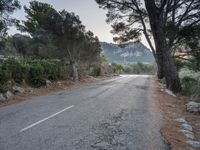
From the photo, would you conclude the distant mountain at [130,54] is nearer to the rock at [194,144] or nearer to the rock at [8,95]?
the rock at [8,95]

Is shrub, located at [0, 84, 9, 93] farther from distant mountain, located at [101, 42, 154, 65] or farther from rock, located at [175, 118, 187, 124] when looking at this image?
distant mountain, located at [101, 42, 154, 65]

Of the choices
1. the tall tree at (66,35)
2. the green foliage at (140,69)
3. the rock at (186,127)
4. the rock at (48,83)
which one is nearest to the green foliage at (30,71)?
the rock at (48,83)

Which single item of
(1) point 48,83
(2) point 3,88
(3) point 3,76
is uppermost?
(3) point 3,76

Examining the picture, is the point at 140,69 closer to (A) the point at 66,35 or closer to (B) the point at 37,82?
(A) the point at 66,35

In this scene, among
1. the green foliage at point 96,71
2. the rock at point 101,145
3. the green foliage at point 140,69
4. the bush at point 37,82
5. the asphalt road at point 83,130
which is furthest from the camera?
the green foliage at point 140,69

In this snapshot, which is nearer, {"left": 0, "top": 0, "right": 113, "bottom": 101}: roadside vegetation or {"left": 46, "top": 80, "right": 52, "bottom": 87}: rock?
{"left": 0, "top": 0, "right": 113, "bottom": 101}: roadside vegetation

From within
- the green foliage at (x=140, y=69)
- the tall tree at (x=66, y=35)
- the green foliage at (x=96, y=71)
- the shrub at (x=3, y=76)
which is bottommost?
the green foliage at (x=140, y=69)

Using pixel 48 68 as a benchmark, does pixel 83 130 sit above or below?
below

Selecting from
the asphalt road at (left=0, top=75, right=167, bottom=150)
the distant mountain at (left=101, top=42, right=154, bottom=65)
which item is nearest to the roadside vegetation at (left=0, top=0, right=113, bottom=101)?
the asphalt road at (left=0, top=75, right=167, bottom=150)

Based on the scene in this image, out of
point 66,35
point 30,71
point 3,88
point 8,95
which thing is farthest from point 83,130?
point 66,35

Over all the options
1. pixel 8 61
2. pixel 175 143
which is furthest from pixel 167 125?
pixel 8 61

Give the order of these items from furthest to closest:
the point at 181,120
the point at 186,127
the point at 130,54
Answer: the point at 130,54 < the point at 181,120 < the point at 186,127

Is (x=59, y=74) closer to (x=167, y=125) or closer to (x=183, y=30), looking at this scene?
(x=183, y=30)

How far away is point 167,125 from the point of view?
755 cm
